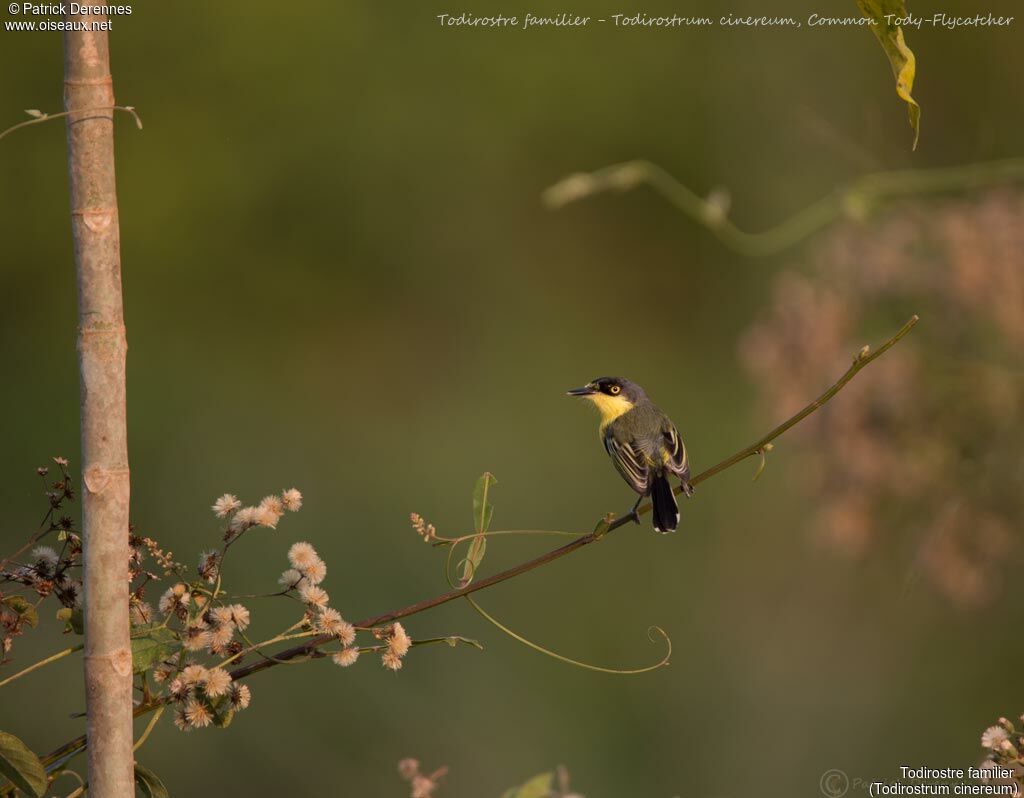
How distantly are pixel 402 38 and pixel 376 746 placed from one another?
4133 millimetres

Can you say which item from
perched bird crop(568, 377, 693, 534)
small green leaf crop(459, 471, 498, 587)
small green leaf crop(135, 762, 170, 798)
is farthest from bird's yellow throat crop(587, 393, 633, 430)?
small green leaf crop(135, 762, 170, 798)

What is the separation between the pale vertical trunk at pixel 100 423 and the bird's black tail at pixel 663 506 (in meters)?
1.36

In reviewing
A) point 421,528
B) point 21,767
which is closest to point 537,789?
point 421,528

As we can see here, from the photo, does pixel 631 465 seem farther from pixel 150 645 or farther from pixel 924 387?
pixel 150 645

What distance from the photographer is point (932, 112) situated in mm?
5938

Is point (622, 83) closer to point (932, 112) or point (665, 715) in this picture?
point (932, 112)

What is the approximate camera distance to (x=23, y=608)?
1.08 meters

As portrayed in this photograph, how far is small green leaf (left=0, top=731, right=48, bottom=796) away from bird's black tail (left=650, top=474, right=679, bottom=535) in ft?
4.54

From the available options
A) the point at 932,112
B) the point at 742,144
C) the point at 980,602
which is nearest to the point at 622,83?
the point at 742,144

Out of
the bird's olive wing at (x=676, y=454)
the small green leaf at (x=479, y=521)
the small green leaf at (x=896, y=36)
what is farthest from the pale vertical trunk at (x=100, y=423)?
the bird's olive wing at (x=676, y=454)

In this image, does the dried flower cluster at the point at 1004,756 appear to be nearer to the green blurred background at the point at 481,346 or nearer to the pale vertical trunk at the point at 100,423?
the pale vertical trunk at the point at 100,423

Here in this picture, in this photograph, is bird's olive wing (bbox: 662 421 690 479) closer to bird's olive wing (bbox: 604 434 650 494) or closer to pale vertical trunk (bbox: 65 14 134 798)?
bird's olive wing (bbox: 604 434 650 494)

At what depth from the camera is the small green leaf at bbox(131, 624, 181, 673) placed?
40.8 inches

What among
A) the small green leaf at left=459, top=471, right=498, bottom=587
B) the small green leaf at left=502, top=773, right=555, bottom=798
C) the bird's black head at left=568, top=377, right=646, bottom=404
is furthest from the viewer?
the bird's black head at left=568, top=377, right=646, bottom=404
